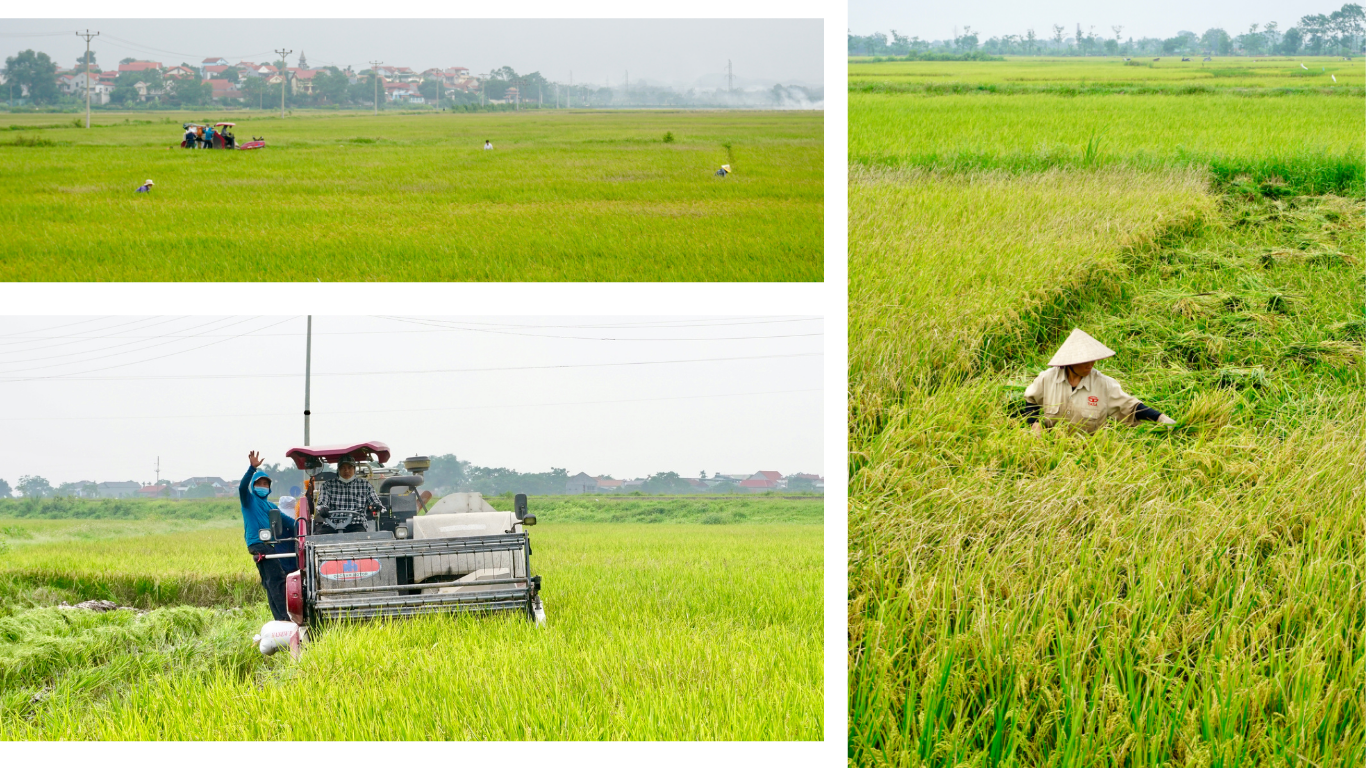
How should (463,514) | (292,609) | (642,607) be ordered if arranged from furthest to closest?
1. (463,514)
2. (642,607)
3. (292,609)

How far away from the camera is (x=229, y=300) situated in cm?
372

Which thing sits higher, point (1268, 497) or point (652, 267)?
point (652, 267)

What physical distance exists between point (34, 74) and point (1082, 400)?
8.18 meters

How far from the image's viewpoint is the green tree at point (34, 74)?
707 centimetres

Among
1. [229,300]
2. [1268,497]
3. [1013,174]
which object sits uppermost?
[1013,174]

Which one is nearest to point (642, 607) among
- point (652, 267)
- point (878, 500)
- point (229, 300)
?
point (878, 500)

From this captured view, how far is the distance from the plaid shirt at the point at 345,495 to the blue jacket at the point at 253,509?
0.26 m

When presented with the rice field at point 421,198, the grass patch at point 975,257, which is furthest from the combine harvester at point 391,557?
the grass patch at point 975,257

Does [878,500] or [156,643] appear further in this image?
[156,643]

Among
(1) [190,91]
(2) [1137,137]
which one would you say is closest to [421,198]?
(1) [190,91]

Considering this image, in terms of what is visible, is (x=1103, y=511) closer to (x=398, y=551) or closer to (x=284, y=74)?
(x=398, y=551)

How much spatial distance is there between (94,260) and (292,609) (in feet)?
9.25

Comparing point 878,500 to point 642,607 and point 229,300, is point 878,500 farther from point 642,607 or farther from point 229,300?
point 229,300

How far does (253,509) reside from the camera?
4598mm
